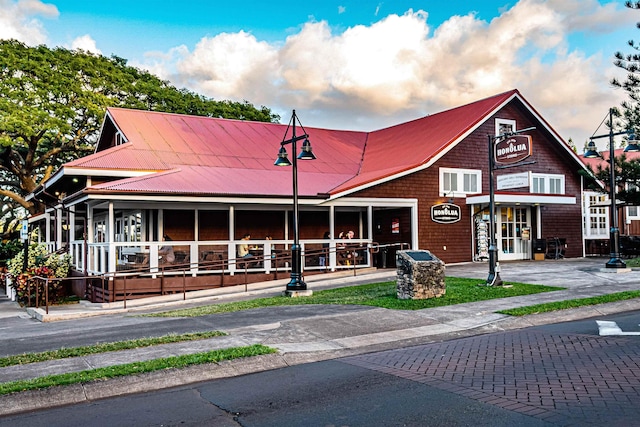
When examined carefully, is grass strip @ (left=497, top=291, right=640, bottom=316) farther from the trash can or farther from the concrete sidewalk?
the trash can

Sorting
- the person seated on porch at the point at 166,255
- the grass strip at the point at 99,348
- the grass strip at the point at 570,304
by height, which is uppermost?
the person seated on porch at the point at 166,255

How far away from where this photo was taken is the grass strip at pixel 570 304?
12.3m

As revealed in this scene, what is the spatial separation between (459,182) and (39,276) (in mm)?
16241

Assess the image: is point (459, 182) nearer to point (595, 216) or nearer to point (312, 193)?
point (312, 193)

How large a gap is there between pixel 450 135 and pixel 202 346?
57.4 feet

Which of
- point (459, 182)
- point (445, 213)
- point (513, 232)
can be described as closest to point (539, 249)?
point (513, 232)

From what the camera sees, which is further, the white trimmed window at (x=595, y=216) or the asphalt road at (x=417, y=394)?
the white trimmed window at (x=595, y=216)

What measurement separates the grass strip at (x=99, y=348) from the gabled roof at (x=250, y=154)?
28.4 feet

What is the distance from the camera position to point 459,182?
2433cm

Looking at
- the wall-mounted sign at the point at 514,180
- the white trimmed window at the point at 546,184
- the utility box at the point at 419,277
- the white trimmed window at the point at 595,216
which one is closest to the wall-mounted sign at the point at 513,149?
the wall-mounted sign at the point at 514,180

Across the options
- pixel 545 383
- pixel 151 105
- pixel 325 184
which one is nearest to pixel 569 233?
pixel 325 184

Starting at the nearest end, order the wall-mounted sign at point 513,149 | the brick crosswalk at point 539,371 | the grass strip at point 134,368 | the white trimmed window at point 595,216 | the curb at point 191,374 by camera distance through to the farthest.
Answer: the brick crosswalk at point 539,371
the curb at point 191,374
the grass strip at point 134,368
the wall-mounted sign at point 513,149
the white trimmed window at point 595,216

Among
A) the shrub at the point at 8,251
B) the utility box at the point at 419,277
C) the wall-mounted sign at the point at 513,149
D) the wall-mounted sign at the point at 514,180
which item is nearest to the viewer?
the utility box at the point at 419,277

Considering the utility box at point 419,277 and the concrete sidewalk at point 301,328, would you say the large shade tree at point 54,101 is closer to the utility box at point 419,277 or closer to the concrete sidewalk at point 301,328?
the concrete sidewalk at point 301,328
